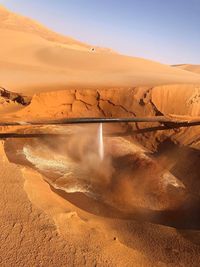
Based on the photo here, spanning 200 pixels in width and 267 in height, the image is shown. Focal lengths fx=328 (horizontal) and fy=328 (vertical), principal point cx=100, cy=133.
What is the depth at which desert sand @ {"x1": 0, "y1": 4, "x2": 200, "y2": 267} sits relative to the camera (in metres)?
2.71

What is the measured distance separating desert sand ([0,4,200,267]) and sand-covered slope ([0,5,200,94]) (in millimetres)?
177

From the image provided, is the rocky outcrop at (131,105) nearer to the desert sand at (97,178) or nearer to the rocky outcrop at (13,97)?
the desert sand at (97,178)

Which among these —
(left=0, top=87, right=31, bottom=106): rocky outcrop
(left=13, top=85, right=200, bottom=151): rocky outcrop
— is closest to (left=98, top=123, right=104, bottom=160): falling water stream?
(left=13, top=85, right=200, bottom=151): rocky outcrop

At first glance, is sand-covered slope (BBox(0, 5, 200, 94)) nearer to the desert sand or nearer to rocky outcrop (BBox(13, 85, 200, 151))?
the desert sand

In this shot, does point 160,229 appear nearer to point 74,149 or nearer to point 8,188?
point 8,188

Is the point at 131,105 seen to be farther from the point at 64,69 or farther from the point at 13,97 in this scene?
the point at 64,69

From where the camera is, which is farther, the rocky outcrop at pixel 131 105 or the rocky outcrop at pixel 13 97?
the rocky outcrop at pixel 13 97

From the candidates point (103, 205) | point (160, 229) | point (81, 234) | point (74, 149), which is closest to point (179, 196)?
point (103, 205)

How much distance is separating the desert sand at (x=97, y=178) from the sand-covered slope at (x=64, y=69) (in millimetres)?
177

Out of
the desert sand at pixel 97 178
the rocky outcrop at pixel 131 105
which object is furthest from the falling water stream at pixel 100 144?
the rocky outcrop at pixel 131 105

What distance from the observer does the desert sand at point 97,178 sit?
271 centimetres

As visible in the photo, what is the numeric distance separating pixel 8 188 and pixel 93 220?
37.6 inches

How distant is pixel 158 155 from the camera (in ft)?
22.7

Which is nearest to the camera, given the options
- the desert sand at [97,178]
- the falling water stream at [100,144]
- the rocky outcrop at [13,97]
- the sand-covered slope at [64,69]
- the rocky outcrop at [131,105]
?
the desert sand at [97,178]
